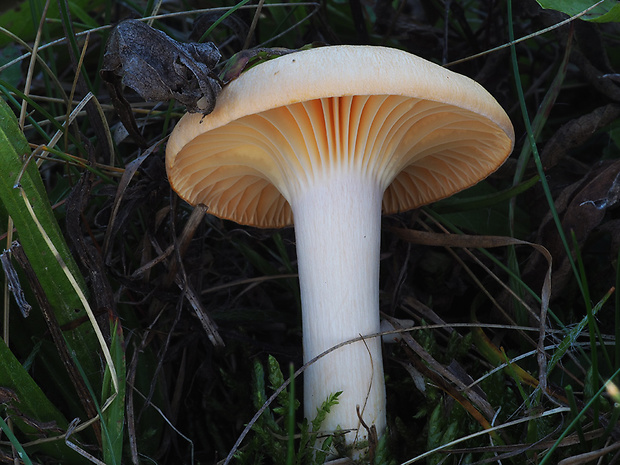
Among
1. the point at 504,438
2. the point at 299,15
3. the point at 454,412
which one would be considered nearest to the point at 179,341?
the point at 454,412

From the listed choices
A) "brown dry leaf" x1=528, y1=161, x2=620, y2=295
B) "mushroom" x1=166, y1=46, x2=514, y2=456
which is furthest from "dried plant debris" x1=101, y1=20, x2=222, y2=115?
"brown dry leaf" x1=528, y1=161, x2=620, y2=295

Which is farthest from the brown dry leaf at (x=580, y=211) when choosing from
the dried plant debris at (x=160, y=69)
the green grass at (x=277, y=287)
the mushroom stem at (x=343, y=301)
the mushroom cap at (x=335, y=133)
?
the dried plant debris at (x=160, y=69)

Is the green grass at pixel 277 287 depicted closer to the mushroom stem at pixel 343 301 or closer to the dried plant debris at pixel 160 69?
the mushroom stem at pixel 343 301

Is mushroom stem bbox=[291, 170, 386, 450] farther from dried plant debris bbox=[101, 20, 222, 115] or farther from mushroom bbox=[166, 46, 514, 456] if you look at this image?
dried plant debris bbox=[101, 20, 222, 115]

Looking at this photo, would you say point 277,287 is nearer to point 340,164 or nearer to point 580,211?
point 340,164

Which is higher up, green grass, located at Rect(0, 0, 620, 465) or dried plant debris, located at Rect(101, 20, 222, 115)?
dried plant debris, located at Rect(101, 20, 222, 115)

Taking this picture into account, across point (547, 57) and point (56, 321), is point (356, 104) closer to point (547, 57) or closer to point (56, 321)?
point (56, 321)
